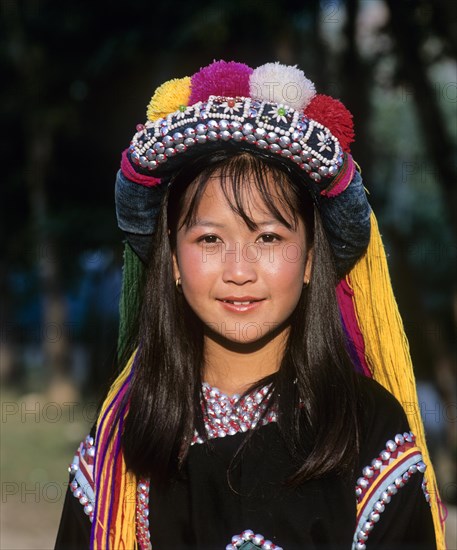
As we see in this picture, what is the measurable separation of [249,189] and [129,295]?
0.51 metres

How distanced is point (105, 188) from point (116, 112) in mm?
547

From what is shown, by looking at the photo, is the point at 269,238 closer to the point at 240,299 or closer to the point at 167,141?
the point at 240,299

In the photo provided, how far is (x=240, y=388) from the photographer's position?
2141 millimetres

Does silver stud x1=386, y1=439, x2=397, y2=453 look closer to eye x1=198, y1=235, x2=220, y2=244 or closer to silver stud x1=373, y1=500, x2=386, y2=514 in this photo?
silver stud x1=373, y1=500, x2=386, y2=514

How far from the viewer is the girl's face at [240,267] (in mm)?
1974

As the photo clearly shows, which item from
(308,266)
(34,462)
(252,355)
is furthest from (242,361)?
(34,462)

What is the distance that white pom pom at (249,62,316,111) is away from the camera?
78.4 inches

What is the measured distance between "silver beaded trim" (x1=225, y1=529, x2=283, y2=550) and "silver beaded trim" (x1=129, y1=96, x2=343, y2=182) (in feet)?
2.65

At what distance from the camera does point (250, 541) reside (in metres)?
1.93

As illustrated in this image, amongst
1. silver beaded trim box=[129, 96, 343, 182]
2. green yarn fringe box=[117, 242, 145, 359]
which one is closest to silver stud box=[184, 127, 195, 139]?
silver beaded trim box=[129, 96, 343, 182]

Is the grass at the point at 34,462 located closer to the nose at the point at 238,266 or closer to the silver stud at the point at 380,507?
the nose at the point at 238,266

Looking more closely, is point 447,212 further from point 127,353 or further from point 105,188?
point 127,353

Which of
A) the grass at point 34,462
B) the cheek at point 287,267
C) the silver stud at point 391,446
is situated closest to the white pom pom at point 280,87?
the cheek at point 287,267

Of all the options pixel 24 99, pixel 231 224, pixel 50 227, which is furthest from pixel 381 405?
pixel 24 99
